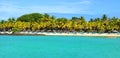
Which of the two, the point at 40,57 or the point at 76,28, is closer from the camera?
the point at 40,57

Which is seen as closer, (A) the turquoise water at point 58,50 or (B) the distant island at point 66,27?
(A) the turquoise water at point 58,50

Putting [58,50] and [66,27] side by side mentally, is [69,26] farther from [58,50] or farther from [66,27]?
[58,50]

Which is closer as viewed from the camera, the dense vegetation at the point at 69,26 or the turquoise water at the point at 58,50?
the turquoise water at the point at 58,50

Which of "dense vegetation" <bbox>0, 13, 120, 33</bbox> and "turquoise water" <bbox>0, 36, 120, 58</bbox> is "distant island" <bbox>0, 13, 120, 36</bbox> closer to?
"dense vegetation" <bbox>0, 13, 120, 33</bbox>

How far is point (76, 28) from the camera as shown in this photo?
367 feet

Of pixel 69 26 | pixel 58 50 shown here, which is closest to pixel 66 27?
pixel 69 26

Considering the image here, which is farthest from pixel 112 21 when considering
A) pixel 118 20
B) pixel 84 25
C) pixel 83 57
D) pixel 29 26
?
pixel 83 57

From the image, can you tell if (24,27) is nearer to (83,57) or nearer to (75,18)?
(75,18)

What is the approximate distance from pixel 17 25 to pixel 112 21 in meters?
27.7

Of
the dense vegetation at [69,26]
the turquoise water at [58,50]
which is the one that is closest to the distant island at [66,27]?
the dense vegetation at [69,26]

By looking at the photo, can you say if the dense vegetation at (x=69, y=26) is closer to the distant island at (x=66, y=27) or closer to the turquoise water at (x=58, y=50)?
the distant island at (x=66, y=27)

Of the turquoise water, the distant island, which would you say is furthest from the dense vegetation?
the turquoise water

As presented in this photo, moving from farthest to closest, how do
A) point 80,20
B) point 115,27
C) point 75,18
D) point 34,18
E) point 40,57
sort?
1. point 34,18
2. point 75,18
3. point 80,20
4. point 115,27
5. point 40,57

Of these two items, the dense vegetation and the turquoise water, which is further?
the dense vegetation
